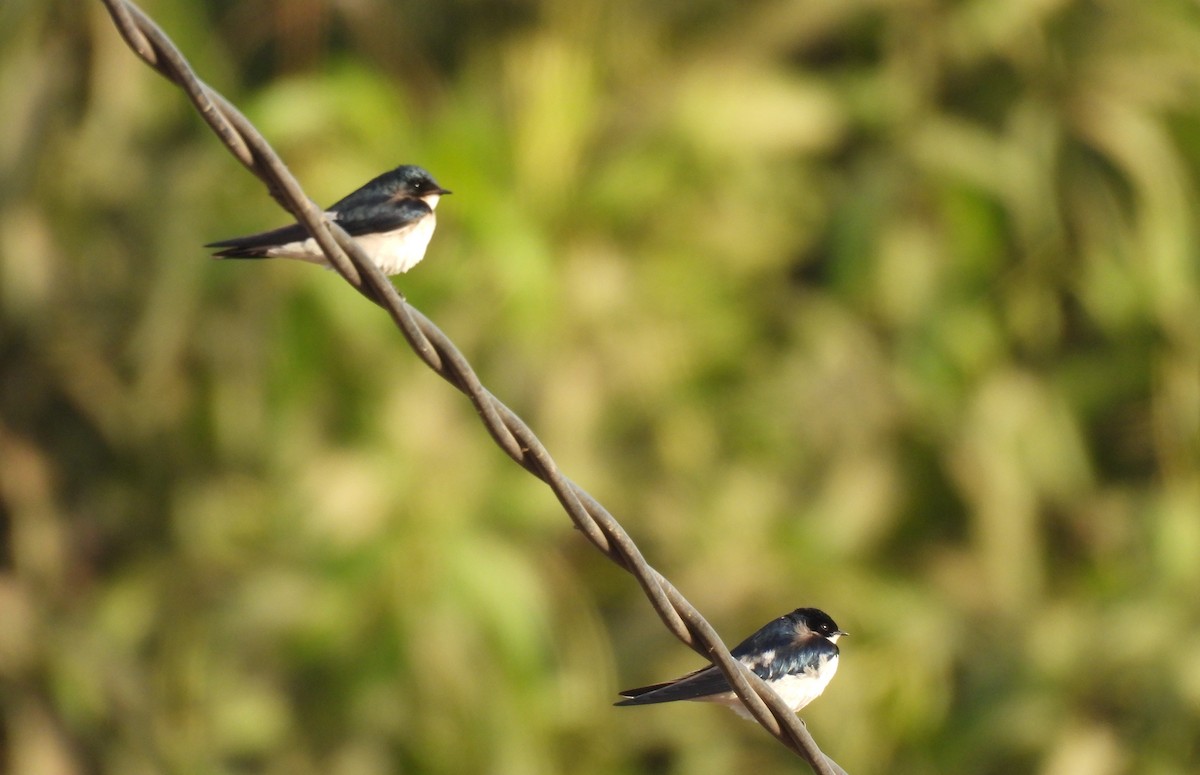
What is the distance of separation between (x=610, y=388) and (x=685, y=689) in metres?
6.67

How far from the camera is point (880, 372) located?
10.1m

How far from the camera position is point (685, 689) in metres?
2.97

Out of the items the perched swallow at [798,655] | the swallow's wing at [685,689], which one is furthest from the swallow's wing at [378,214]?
the perched swallow at [798,655]

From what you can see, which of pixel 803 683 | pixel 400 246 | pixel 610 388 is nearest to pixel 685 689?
pixel 803 683

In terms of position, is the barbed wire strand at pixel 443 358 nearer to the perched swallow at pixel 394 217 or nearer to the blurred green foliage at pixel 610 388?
the perched swallow at pixel 394 217

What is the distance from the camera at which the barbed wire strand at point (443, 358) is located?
2.24 m

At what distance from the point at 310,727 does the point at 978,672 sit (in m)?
3.35

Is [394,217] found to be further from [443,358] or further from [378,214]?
[443,358]

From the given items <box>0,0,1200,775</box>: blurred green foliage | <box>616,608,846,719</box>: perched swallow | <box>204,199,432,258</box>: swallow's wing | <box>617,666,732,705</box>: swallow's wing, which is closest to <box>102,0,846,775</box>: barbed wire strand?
<box>617,666,732,705</box>: swallow's wing

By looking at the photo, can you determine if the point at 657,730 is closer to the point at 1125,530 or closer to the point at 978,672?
the point at 978,672

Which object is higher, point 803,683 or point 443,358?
point 803,683

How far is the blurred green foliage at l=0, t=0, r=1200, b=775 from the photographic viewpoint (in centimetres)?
912

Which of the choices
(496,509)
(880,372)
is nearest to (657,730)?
(496,509)

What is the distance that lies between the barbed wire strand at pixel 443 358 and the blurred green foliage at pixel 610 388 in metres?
6.09
